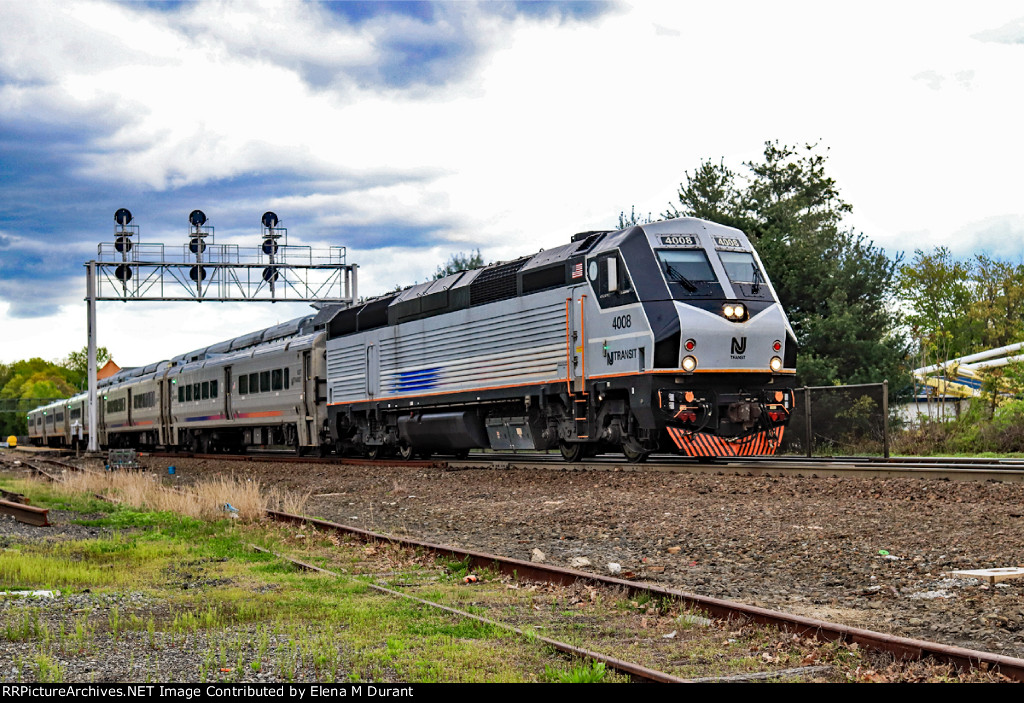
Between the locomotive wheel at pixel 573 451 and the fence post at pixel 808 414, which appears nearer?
the locomotive wheel at pixel 573 451

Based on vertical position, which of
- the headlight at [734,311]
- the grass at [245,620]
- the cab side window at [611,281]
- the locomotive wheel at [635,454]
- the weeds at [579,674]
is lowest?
the grass at [245,620]

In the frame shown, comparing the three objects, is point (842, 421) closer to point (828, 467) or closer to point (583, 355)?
point (583, 355)

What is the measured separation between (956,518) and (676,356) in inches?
260

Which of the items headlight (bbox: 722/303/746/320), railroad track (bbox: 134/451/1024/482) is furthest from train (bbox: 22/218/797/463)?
railroad track (bbox: 134/451/1024/482)

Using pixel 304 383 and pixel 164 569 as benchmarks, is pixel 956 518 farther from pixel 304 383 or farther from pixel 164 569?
pixel 304 383

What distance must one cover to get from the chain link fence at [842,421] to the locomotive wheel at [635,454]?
6.67m

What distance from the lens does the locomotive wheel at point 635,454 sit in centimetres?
1862

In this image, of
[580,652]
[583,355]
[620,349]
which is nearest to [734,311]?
[620,349]

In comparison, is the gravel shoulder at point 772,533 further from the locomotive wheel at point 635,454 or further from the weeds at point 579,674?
the weeds at point 579,674

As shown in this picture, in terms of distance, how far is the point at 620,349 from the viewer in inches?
704

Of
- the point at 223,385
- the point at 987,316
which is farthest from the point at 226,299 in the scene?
the point at 987,316

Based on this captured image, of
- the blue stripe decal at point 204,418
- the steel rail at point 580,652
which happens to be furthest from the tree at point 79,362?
the steel rail at point 580,652

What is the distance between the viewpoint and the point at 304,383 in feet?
101

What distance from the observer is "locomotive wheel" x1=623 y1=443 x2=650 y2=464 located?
1862 centimetres
